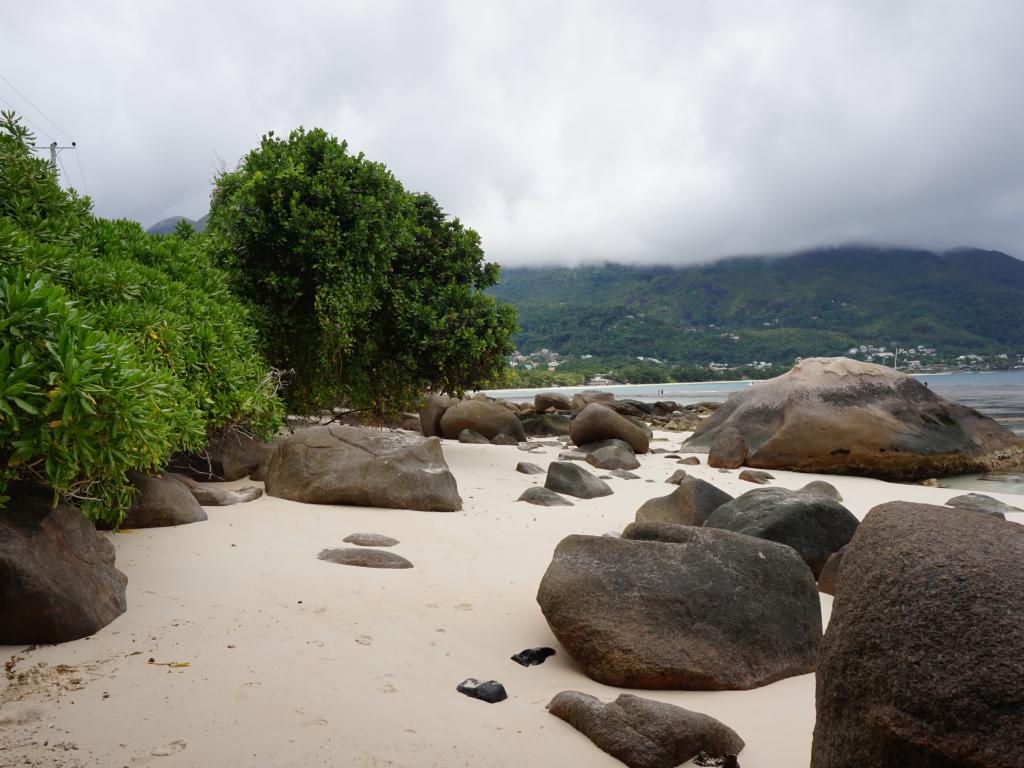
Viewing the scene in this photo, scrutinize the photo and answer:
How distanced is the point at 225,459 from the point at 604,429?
Result: 9.05m

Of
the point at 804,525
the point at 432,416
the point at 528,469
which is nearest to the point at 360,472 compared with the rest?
the point at 528,469

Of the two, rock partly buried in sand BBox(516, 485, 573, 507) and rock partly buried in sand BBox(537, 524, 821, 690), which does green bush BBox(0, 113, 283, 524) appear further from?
rock partly buried in sand BBox(516, 485, 573, 507)

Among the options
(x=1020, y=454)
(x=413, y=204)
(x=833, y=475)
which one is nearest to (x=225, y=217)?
(x=413, y=204)

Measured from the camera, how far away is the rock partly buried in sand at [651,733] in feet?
9.43

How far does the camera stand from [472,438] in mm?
17531

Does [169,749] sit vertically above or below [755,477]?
above

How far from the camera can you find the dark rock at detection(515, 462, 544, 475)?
39.1 ft

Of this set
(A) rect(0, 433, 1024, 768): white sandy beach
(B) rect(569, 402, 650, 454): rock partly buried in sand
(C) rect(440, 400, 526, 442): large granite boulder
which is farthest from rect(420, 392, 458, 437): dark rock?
(A) rect(0, 433, 1024, 768): white sandy beach

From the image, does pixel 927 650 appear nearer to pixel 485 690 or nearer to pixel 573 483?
pixel 485 690

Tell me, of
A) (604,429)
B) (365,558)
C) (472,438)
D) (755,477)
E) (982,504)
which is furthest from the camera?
(472,438)

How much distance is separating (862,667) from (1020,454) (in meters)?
17.2

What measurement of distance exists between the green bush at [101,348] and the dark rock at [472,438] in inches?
325

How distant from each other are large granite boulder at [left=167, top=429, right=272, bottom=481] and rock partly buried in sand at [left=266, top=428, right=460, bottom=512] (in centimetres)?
89

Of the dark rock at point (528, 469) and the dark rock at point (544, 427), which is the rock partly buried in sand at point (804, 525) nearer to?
the dark rock at point (528, 469)
